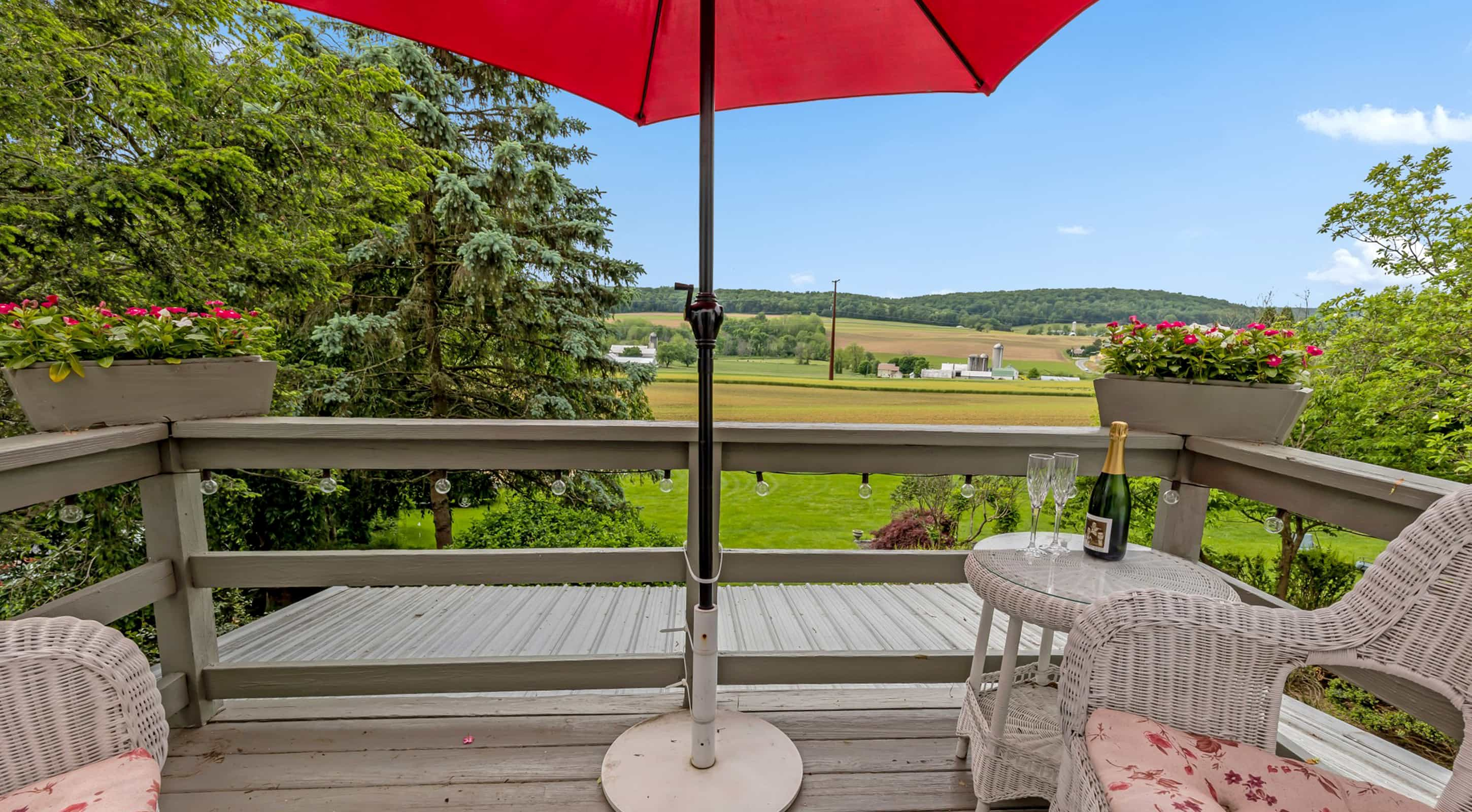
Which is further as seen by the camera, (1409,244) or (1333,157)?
(1333,157)

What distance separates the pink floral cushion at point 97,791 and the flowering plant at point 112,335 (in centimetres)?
94

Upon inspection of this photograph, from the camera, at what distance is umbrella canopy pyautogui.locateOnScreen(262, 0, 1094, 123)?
110 cm

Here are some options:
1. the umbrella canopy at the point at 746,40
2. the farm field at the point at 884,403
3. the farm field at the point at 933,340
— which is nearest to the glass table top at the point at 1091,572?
the umbrella canopy at the point at 746,40

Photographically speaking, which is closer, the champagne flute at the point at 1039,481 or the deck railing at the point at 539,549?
the champagne flute at the point at 1039,481

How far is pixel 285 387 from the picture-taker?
5852 mm

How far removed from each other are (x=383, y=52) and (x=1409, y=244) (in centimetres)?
1332

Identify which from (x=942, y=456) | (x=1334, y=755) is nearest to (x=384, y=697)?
(x=942, y=456)

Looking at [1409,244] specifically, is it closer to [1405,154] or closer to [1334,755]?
[1405,154]

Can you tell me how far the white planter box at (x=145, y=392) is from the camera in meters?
1.25

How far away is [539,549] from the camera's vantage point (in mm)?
1498

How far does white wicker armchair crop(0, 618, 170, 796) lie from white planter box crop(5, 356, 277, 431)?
649 mm

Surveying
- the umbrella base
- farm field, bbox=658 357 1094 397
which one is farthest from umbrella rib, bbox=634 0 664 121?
farm field, bbox=658 357 1094 397

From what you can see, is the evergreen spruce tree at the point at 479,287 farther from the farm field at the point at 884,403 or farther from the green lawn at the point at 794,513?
the green lawn at the point at 794,513

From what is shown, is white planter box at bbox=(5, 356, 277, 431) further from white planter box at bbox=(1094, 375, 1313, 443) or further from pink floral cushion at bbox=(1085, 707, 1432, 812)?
white planter box at bbox=(1094, 375, 1313, 443)
